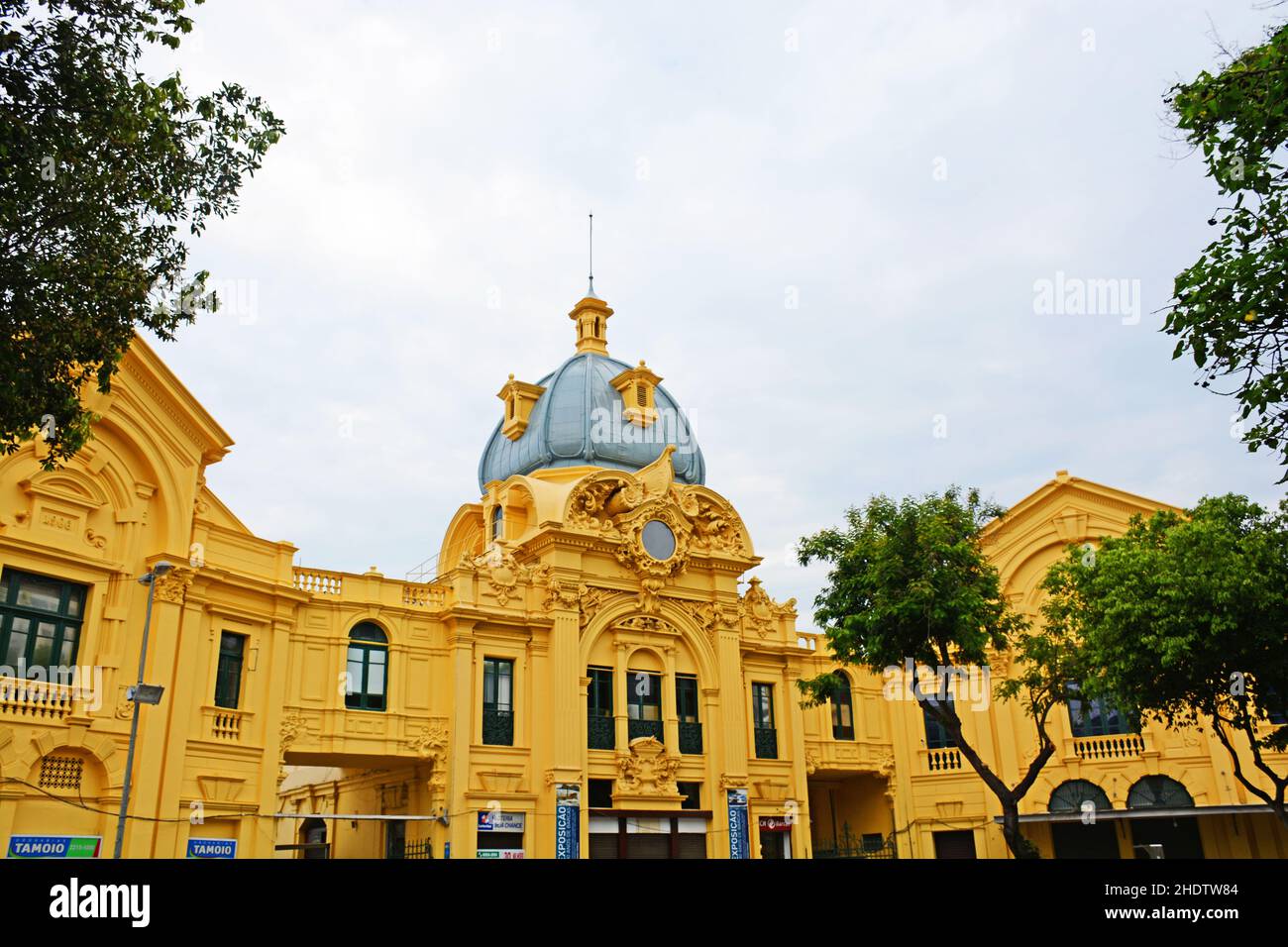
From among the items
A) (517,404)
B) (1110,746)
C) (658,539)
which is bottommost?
(1110,746)

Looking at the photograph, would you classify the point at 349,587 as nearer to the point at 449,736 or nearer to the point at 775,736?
the point at 449,736

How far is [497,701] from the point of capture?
30.5 metres

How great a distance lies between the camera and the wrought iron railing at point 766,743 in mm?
34844

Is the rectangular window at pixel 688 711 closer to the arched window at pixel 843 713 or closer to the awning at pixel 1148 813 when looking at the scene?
the arched window at pixel 843 713

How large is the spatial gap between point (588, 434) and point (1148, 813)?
69.4 feet

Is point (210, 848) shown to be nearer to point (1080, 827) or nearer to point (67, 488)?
point (67, 488)

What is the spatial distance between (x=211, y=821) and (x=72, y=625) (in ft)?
18.6

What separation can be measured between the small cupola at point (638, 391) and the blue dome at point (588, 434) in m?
0.24

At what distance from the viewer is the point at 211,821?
24.8 m

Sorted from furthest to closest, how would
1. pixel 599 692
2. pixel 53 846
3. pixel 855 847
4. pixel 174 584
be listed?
pixel 855 847
pixel 599 692
pixel 174 584
pixel 53 846

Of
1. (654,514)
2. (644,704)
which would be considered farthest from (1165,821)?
(654,514)
